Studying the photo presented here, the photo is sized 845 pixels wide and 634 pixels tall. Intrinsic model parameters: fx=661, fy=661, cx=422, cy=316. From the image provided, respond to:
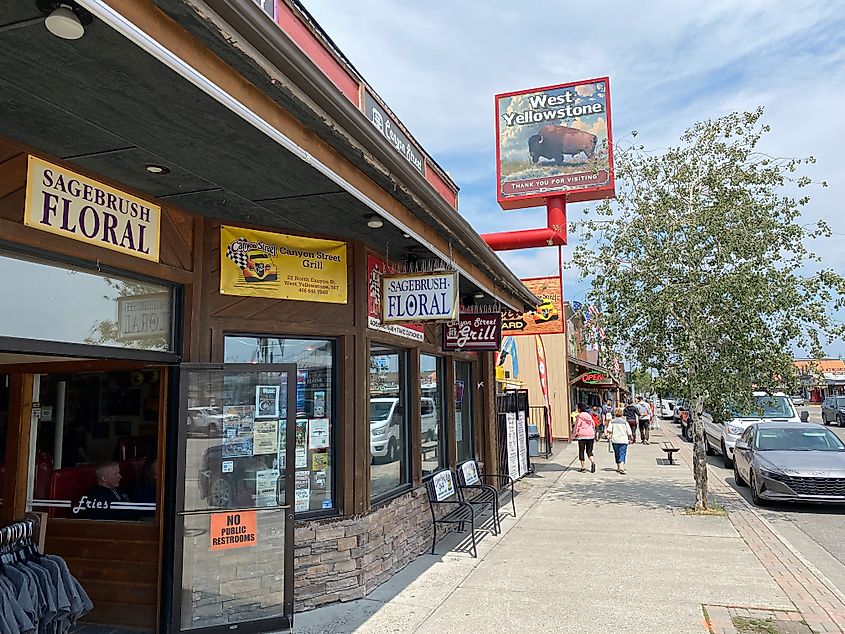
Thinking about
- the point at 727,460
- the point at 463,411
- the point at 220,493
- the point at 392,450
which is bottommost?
the point at 727,460

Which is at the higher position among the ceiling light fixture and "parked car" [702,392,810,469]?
the ceiling light fixture

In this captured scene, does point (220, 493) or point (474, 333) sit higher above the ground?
point (474, 333)

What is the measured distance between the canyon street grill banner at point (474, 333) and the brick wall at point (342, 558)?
10.3ft

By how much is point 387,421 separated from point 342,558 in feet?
5.83

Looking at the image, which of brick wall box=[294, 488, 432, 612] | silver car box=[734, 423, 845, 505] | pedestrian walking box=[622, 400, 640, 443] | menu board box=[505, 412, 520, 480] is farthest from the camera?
pedestrian walking box=[622, 400, 640, 443]

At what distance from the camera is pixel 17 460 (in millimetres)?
5703

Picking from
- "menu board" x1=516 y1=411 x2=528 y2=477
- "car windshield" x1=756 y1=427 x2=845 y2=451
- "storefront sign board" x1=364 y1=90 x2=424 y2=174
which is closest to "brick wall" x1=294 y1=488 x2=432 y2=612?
"storefront sign board" x1=364 y1=90 x2=424 y2=174

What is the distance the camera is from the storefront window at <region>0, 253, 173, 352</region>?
4020 millimetres

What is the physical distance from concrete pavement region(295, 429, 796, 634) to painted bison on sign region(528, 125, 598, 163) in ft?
19.8

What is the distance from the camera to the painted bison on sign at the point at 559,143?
11398 mm

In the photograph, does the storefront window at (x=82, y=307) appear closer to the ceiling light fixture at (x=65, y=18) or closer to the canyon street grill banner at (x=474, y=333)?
the ceiling light fixture at (x=65, y=18)

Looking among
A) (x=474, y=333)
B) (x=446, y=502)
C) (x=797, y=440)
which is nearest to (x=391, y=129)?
(x=474, y=333)

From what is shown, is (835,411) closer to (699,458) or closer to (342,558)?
(699,458)

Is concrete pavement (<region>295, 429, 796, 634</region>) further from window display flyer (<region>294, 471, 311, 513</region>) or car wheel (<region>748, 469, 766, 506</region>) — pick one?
car wheel (<region>748, 469, 766, 506</region>)
